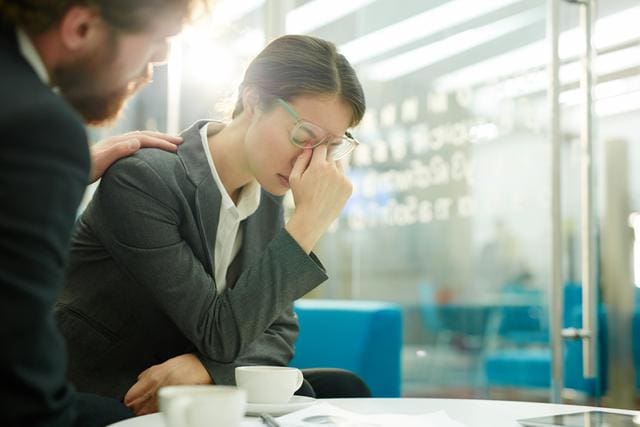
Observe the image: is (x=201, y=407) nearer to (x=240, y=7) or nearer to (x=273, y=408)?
(x=273, y=408)

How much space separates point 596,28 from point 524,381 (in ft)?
5.03

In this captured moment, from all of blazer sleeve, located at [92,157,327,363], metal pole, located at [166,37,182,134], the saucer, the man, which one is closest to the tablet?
the saucer

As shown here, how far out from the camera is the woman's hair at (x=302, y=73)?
1.46 meters

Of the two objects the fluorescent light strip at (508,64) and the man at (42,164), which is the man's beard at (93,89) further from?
the fluorescent light strip at (508,64)

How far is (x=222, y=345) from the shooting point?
124 centimetres

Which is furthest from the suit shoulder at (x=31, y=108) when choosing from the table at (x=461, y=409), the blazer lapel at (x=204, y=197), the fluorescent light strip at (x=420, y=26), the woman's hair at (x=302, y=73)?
the fluorescent light strip at (x=420, y=26)

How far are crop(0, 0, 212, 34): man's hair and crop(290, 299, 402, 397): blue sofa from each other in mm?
1351

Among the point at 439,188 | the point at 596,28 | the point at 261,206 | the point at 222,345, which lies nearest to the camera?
the point at 222,345

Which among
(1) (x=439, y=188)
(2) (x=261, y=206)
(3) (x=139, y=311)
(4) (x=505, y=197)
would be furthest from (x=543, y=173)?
(3) (x=139, y=311)

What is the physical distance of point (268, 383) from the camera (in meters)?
0.98

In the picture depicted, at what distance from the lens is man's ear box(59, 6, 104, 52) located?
0.72 meters

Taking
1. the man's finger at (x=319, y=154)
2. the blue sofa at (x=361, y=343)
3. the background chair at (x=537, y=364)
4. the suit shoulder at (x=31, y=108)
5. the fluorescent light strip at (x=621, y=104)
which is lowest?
the background chair at (x=537, y=364)

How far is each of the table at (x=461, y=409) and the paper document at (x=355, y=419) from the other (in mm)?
36

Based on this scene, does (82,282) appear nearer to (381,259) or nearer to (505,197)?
(381,259)
